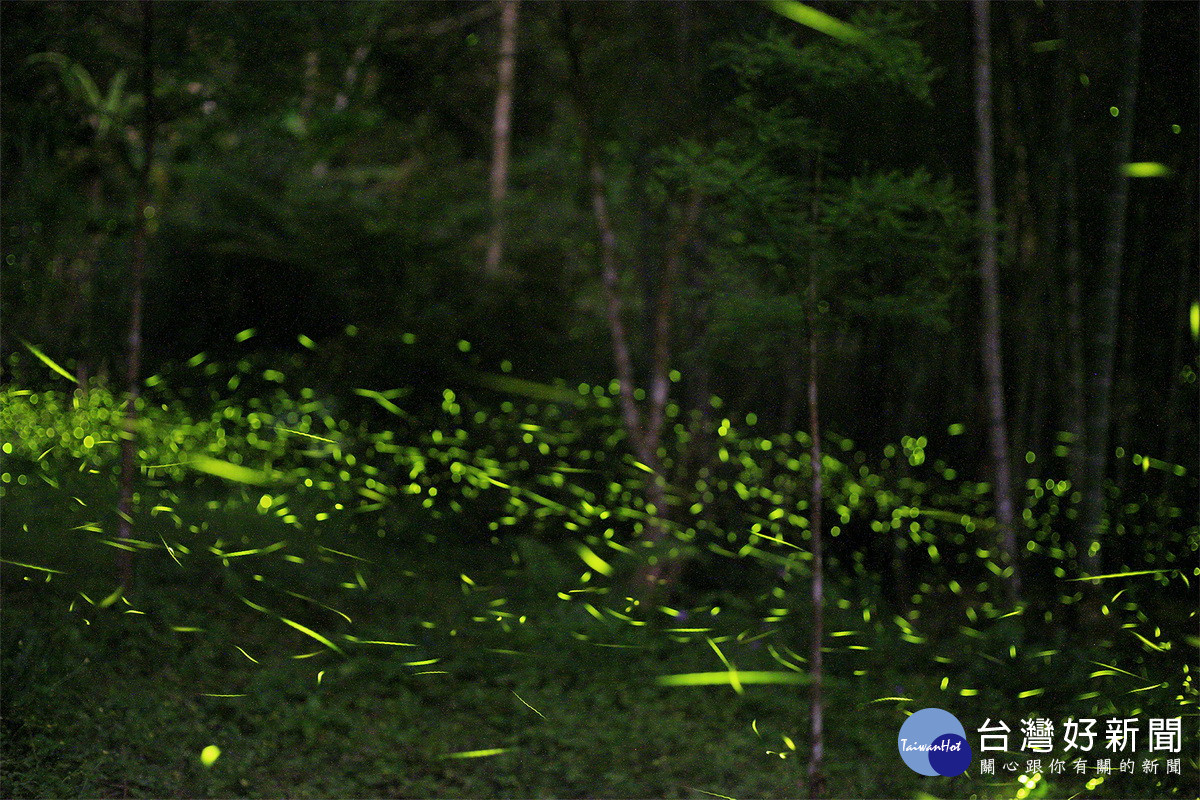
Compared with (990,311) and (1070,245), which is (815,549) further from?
(1070,245)

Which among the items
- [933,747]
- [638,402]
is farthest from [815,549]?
[638,402]

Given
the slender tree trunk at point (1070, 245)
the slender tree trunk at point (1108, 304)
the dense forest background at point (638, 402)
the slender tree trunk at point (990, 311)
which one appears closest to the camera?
the dense forest background at point (638, 402)

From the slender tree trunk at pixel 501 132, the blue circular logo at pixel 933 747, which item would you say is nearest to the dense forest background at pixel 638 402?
the blue circular logo at pixel 933 747

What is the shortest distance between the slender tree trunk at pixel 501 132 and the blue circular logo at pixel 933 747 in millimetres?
5179

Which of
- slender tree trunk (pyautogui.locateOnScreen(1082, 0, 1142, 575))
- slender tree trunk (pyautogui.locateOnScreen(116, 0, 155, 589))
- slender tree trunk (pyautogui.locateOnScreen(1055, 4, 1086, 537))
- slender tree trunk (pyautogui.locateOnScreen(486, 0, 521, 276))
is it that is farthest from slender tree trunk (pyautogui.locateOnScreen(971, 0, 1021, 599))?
slender tree trunk (pyautogui.locateOnScreen(486, 0, 521, 276))

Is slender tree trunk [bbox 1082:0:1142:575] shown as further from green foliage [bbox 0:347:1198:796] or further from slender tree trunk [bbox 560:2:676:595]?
slender tree trunk [bbox 560:2:676:595]

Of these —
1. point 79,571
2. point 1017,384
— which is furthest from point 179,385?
point 1017,384

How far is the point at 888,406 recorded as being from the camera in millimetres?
5758

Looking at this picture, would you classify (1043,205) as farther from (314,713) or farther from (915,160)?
(314,713)

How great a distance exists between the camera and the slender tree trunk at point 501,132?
775cm

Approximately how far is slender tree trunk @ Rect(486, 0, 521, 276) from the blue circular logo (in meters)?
5.18

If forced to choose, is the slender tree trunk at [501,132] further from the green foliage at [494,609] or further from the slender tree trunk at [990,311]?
the slender tree trunk at [990,311]

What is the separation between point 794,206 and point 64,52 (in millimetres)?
3496

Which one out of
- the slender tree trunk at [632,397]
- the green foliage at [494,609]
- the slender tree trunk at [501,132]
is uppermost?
the slender tree trunk at [501,132]
